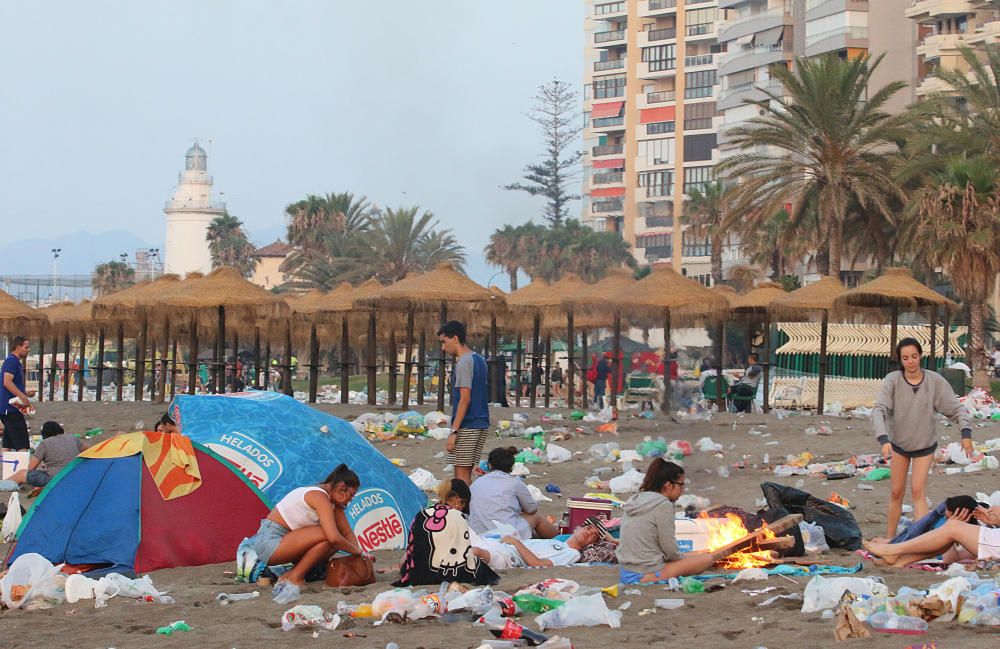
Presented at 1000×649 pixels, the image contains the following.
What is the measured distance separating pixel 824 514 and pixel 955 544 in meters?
1.39

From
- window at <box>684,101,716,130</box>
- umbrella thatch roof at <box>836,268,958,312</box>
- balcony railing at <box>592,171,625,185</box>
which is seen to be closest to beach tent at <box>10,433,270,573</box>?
umbrella thatch roof at <box>836,268,958,312</box>

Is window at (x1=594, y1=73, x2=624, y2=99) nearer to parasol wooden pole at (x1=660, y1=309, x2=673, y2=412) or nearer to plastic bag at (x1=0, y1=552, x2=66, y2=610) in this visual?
parasol wooden pole at (x1=660, y1=309, x2=673, y2=412)

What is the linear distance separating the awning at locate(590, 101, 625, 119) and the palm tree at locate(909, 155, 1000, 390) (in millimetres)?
55320

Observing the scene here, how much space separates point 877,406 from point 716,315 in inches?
642

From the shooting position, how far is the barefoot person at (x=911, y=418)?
923 cm

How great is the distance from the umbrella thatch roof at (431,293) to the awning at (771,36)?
4212 centimetres

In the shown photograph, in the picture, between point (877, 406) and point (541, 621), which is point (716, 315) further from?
point (541, 621)

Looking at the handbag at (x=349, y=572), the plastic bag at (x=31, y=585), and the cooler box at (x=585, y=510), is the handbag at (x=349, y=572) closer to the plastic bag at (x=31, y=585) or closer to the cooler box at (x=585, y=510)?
the plastic bag at (x=31, y=585)

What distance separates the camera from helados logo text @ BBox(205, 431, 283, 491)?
968 centimetres

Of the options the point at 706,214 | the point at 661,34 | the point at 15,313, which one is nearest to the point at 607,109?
the point at 661,34

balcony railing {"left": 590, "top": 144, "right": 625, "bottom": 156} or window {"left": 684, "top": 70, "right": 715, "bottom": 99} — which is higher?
window {"left": 684, "top": 70, "right": 715, "bottom": 99}

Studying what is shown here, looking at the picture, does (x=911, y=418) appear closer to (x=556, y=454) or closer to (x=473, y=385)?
(x=473, y=385)

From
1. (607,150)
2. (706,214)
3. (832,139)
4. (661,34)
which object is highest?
(661,34)

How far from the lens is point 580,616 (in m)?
6.84
